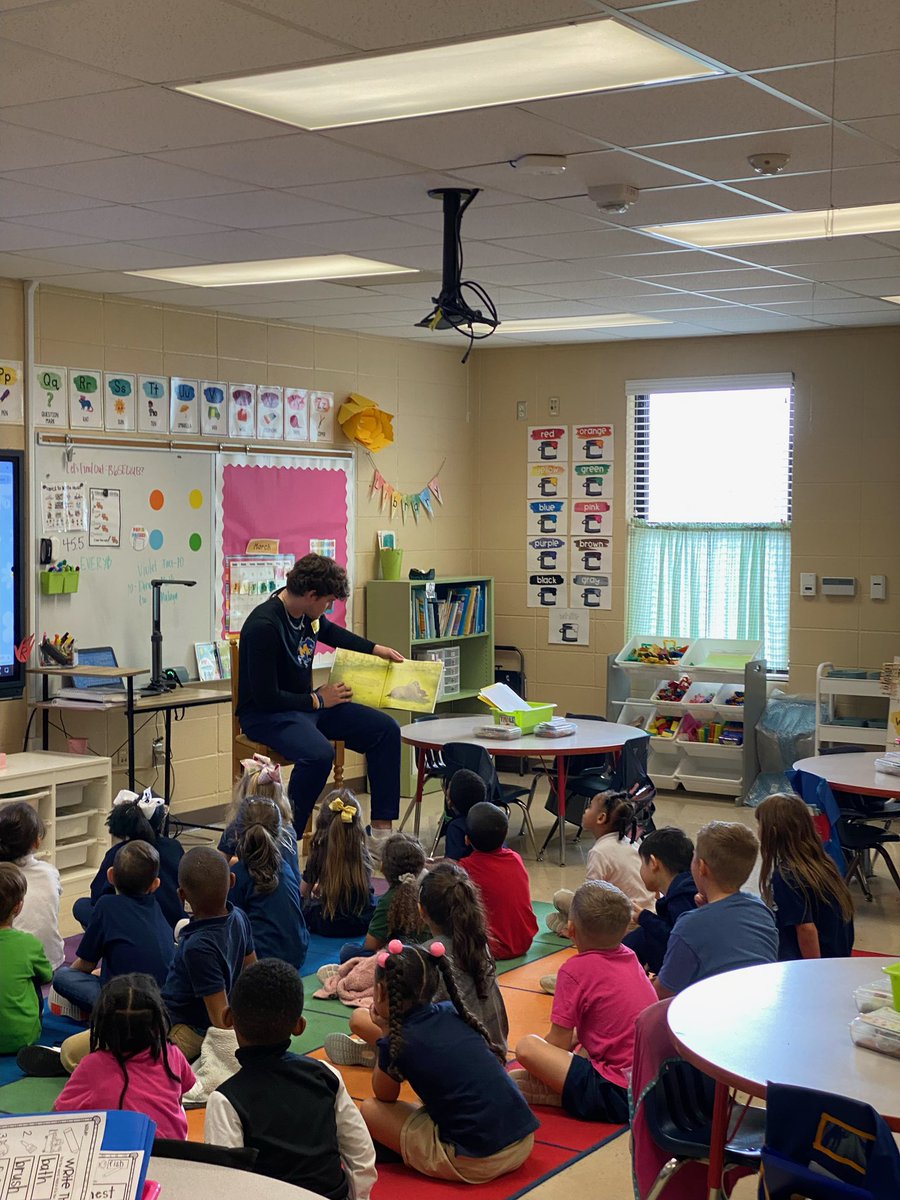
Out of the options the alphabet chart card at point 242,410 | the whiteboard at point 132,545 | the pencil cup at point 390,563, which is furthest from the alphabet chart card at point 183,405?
the pencil cup at point 390,563

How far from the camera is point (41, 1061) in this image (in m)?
4.07

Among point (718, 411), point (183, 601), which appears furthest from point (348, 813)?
point (718, 411)

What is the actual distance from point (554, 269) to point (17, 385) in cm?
258

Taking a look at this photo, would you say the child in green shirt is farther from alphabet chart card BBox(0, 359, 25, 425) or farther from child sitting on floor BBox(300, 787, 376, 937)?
alphabet chart card BBox(0, 359, 25, 425)

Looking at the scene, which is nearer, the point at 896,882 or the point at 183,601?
the point at 896,882

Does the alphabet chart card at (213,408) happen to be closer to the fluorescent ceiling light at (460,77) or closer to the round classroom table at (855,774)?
the round classroom table at (855,774)

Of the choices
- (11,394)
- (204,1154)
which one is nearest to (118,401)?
(11,394)

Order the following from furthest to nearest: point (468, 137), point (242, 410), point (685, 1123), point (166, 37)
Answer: point (242, 410) < point (468, 137) < point (166, 37) < point (685, 1123)

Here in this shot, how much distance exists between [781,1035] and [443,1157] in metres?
1.15

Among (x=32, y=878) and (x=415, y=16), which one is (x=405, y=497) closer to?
(x=32, y=878)

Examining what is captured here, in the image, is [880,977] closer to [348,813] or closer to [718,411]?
[348,813]

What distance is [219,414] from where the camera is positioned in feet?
24.9

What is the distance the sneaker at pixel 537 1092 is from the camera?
382cm

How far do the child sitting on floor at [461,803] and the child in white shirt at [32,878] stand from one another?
5.05 feet
